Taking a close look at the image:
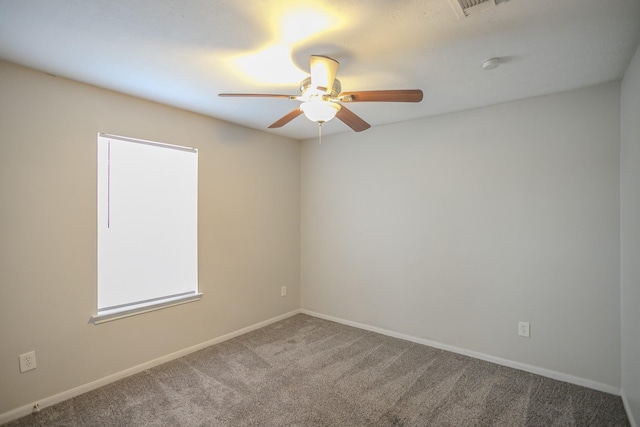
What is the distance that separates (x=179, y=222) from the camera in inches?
121

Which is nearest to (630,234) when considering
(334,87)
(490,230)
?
(490,230)

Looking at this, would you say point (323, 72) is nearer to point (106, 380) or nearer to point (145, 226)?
point (145, 226)

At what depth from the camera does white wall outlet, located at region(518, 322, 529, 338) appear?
2.71 meters

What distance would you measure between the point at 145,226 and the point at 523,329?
3.44 meters

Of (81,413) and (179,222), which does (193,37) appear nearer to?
(179,222)

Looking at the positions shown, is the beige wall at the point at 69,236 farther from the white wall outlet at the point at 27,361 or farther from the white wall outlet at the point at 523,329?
the white wall outlet at the point at 523,329

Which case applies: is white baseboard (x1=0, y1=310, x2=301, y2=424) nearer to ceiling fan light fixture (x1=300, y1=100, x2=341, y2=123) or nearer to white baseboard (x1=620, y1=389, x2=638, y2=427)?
ceiling fan light fixture (x1=300, y1=100, x2=341, y2=123)

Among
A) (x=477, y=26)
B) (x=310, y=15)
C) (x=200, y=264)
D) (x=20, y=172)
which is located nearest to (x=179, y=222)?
(x=200, y=264)

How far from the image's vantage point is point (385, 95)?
1.82m

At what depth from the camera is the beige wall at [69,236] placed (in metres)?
2.10

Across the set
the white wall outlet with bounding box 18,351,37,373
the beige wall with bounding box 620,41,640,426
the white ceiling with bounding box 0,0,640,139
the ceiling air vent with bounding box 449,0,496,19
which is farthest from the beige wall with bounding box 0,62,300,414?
the beige wall with bounding box 620,41,640,426

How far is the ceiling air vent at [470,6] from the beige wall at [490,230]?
61.6 inches

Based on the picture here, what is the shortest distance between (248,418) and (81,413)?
1.15m

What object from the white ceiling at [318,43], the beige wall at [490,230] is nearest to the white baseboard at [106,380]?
the beige wall at [490,230]
